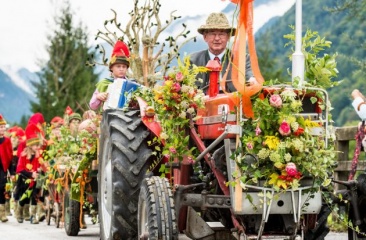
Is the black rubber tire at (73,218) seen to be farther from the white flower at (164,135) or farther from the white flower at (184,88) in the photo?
the white flower at (184,88)

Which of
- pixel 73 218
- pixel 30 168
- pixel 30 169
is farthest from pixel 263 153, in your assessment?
pixel 30 169

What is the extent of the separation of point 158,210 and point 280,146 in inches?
52.8

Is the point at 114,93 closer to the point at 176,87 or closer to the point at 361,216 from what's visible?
the point at 176,87

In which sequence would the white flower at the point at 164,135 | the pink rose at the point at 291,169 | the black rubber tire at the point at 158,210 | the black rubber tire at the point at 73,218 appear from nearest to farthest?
the pink rose at the point at 291,169 → the black rubber tire at the point at 158,210 → the white flower at the point at 164,135 → the black rubber tire at the point at 73,218

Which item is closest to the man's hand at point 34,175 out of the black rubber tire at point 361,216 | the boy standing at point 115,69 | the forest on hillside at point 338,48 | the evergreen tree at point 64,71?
the forest on hillside at point 338,48

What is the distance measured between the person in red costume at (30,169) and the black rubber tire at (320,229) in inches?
441

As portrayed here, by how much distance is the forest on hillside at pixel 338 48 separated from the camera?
21859 millimetres

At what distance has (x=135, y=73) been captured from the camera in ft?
57.5

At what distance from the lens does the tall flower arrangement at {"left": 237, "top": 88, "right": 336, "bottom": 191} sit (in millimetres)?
7914

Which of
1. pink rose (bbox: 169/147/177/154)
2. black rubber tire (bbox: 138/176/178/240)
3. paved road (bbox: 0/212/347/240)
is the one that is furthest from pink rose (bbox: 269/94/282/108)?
paved road (bbox: 0/212/347/240)

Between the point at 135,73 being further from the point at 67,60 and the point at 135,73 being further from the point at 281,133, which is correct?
the point at 67,60

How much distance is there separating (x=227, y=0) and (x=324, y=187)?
1.75m

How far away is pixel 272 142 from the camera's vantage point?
795 cm

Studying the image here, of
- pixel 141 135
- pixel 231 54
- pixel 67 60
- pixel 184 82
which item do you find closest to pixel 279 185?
pixel 231 54
